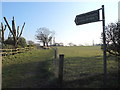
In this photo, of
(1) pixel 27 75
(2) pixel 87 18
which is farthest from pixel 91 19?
(1) pixel 27 75

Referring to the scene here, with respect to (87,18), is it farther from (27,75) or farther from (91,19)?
(27,75)

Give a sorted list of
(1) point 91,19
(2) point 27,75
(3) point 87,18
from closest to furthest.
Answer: (1) point 91,19
(3) point 87,18
(2) point 27,75

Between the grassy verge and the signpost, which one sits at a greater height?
the signpost

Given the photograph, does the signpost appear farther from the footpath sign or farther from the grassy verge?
the grassy verge

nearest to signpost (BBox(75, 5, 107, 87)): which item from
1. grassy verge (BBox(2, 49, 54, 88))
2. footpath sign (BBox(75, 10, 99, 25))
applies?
footpath sign (BBox(75, 10, 99, 25))

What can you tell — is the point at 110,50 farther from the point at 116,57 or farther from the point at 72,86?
the point at 72,86

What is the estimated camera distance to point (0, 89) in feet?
16.0

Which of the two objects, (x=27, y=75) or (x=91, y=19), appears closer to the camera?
(x=91, y=19)

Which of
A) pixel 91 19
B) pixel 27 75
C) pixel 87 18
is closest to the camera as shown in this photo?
pixel 91 19

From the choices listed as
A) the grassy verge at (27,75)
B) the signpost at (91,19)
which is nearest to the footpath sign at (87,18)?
the signpost at (91,19)

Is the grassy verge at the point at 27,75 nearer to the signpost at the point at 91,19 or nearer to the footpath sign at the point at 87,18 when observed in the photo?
the signpost at the point at 91,19

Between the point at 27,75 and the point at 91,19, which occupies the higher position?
the point at 91,19

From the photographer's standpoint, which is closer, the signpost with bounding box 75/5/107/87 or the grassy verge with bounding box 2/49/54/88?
the signpost with bounding box 75/5/107/87

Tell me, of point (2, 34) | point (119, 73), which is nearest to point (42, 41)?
point (2, 34)
